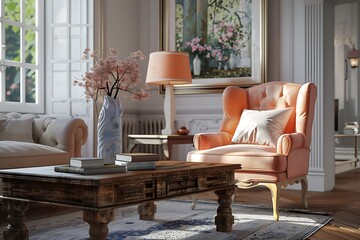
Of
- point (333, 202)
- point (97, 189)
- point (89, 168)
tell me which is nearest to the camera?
point (97, 189)

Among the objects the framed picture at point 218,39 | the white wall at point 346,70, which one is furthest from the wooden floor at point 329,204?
the white wall at point 346,70

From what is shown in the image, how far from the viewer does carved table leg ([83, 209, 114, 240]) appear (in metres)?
1.99

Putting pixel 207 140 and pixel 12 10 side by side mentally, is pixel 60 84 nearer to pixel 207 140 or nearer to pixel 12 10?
pixel 12 10

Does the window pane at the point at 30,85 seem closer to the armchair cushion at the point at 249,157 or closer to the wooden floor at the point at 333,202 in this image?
the wooden floor at the point at 333,202

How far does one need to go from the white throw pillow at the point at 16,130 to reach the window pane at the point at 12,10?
1.26 m

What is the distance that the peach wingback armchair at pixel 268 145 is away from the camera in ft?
10.6

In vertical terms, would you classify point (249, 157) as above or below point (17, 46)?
below

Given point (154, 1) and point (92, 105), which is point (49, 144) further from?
point (154, 1)

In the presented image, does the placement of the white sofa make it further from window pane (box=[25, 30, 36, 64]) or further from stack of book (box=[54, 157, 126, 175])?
stack of book (box=[54, 157, 126, 175])

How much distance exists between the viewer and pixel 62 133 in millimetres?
3850

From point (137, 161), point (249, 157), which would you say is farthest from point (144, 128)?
point (137, 161)

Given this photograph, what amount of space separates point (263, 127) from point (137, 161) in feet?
5.18

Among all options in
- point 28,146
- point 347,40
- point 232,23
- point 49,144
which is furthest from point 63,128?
point 347,40

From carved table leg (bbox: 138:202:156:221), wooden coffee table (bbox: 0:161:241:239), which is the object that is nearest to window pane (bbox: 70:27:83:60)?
carved table leg (bbox: 138:202:156:221)
